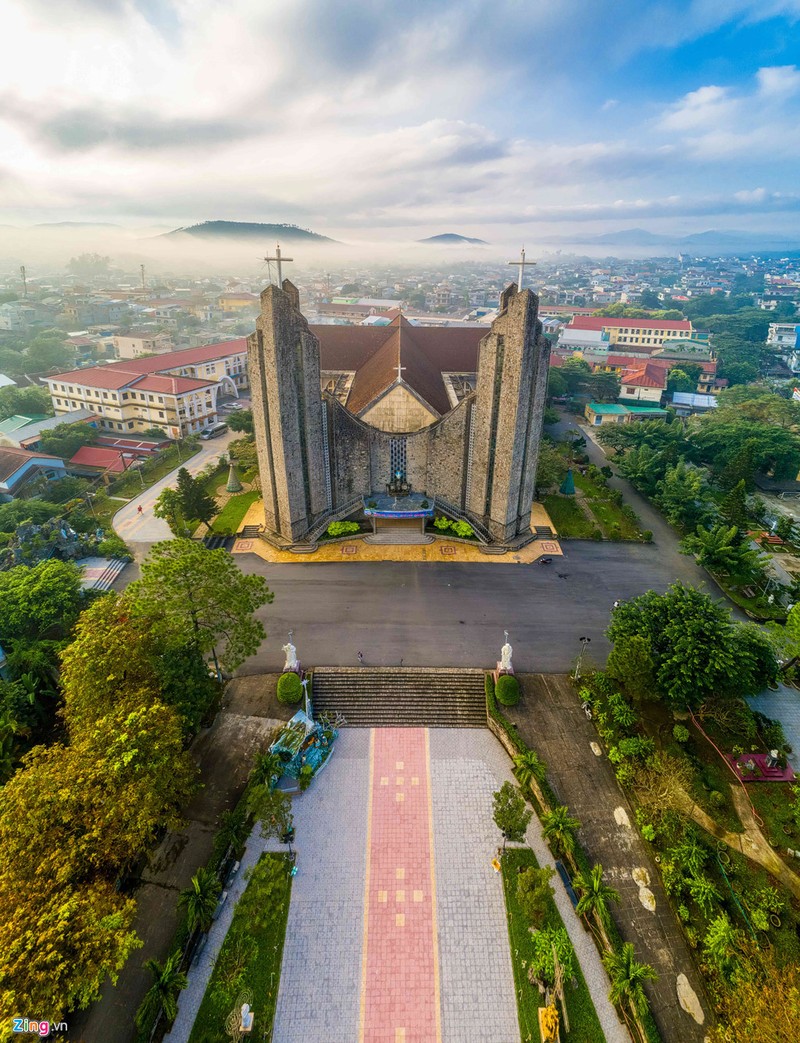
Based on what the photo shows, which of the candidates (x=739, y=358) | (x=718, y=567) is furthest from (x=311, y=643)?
(x=739, y=358)

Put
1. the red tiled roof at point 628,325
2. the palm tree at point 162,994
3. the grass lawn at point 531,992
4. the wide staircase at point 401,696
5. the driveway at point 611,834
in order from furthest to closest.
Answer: the red tiled roof at point 628,325 → the wide staircase at point 401,696 → the driveway at point 611,834 → the grass lawn at point 531,992 → the palm tree at point 162,994

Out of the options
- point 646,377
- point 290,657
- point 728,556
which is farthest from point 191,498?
point 646,377

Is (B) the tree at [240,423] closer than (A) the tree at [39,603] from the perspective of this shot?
No

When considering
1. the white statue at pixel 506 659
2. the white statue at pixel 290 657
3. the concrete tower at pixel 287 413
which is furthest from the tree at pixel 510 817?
the concrete tower at pixel 287 413

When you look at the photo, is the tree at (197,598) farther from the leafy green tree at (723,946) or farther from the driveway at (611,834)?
the leafy green tree at (723,946)

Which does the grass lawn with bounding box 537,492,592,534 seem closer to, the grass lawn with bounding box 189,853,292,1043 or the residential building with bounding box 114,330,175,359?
the grass lawn with bounding box 189,853,292,1043

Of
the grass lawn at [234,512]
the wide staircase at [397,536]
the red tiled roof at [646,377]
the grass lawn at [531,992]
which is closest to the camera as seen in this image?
the grass lawn at [531,992]

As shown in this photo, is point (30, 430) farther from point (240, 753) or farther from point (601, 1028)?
point (601, 1028)

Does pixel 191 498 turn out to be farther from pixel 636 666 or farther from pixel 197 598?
pixel 636 666
